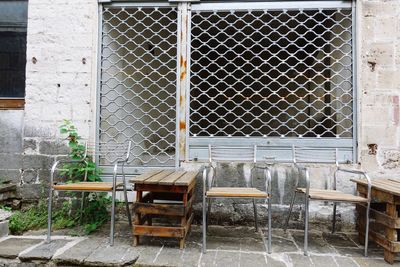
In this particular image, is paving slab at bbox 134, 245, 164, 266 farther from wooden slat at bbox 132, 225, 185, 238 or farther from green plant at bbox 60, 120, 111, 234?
green plant at bbox 60, 120, 111, 234

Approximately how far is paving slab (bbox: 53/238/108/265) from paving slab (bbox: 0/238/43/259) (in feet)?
1.32

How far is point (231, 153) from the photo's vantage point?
385cm

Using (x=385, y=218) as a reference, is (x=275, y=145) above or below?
above

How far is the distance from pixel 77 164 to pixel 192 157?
4.35 feet

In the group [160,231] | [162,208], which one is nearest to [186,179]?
[162,208]

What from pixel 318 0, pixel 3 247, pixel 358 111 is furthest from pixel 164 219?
pixel 318 0

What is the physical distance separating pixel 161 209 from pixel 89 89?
1.82 metres

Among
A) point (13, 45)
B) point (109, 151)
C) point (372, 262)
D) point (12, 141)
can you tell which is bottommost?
point (372, 262)

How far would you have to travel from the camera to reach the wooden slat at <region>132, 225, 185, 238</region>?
2955 mm

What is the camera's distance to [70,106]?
154 inches

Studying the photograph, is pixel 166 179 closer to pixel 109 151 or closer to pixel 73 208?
pixel 109 151

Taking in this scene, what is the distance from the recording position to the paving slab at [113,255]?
8.91 ft

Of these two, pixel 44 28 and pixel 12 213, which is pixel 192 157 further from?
pixel 44 28

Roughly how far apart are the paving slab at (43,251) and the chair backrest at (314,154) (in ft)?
8.66
